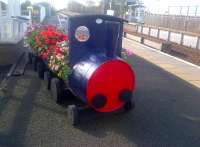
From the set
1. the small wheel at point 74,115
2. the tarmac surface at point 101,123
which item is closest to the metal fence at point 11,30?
the tarmac surface at point 101,123

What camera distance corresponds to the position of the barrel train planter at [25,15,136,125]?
4660mm

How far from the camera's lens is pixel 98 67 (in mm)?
4570

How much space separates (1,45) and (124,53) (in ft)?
15.0

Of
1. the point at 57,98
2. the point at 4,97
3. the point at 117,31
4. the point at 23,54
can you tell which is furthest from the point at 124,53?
the point at 23,54

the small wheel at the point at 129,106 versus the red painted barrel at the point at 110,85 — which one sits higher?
the red painted barrel at the point at 110,85

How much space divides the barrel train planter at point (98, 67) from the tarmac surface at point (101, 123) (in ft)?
0.93

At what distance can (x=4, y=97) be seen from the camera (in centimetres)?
585

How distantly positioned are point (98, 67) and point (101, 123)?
1088 mm

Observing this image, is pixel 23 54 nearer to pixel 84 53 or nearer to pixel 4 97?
pixel 4 97

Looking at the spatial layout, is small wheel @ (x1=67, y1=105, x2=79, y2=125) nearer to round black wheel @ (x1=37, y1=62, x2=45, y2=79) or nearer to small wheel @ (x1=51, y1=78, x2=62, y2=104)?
small wheel @ (x1=51, y1=78, x2=62, y2=104)

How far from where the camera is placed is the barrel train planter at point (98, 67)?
4660 mm

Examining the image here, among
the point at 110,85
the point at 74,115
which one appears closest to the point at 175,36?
the point at 110,85

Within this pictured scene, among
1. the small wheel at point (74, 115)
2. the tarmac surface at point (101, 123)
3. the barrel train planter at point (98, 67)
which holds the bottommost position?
the tarmac surface at point (101, 123)

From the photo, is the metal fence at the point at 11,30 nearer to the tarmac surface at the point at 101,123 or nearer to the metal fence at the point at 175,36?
the tarmac surface at the point at 101,123
